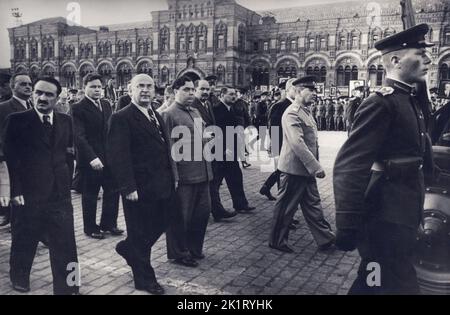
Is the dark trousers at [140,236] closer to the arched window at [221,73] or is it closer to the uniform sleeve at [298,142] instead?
the uniform sleeve at [298,142]

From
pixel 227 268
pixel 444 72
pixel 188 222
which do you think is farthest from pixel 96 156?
pixel 444 72

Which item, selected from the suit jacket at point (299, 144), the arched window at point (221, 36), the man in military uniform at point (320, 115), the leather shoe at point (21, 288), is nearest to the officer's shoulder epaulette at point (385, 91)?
the suit jacket at point (299, 144)

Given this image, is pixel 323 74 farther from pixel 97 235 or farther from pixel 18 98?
pixel 97 235

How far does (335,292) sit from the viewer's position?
3.77 metres

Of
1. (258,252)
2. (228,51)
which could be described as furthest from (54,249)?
(228,51)

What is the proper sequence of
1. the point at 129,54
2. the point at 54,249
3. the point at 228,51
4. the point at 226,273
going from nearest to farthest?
the point at 54,249 → the point at 226,273 → the point at 228,51 → the point at 129,54

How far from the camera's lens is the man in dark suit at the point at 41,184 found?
3504 millimetres

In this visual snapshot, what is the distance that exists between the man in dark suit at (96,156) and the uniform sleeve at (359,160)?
3519 mm

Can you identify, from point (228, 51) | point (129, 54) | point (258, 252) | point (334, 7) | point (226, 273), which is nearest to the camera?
point (226, 273)

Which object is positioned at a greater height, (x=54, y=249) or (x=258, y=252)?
(x=54, y=249)

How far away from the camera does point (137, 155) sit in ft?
12.5

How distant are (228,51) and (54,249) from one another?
139ft

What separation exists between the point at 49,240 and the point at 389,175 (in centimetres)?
269
